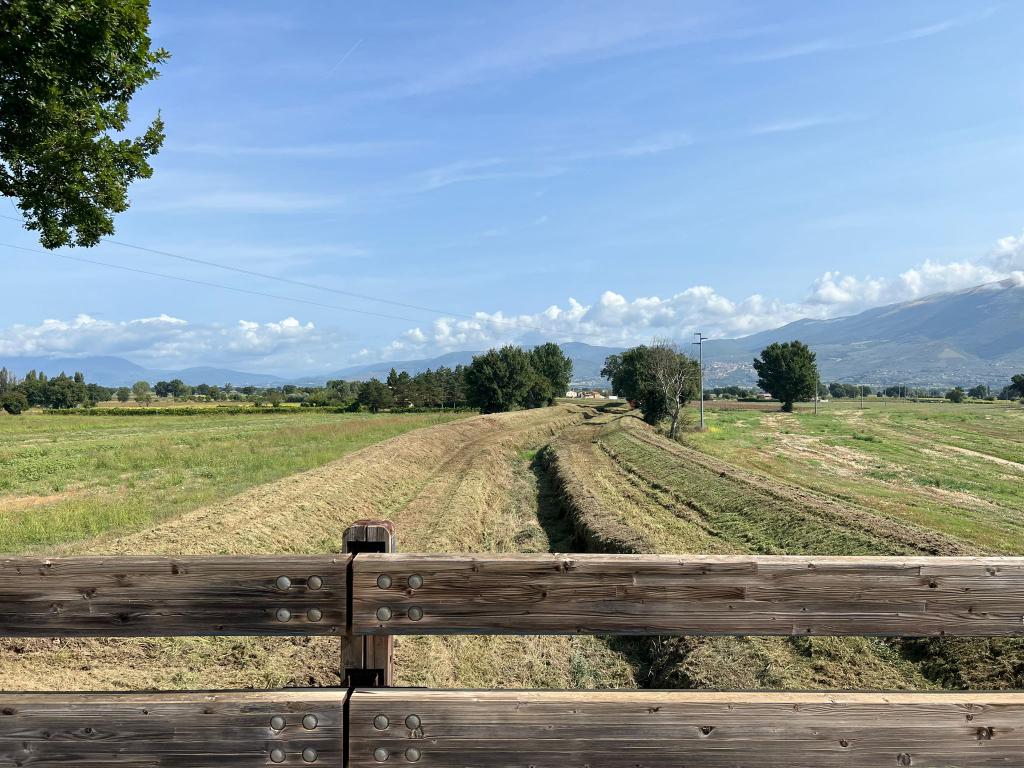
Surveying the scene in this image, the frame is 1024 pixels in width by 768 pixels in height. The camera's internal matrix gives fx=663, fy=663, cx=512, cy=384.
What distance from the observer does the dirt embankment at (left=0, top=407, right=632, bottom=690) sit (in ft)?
25.7

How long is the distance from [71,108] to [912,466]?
3593 cm

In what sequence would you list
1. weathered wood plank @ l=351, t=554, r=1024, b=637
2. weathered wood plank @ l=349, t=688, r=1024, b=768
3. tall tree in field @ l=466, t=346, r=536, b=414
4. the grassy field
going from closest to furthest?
weathered wood plank @ l=349, t=688, r=1024, b=768
weathered wood plank @ l=351, t=554, r=1024, b=637
the grassy field
tall tree in field @ l=466, t=346, r=536, b=414

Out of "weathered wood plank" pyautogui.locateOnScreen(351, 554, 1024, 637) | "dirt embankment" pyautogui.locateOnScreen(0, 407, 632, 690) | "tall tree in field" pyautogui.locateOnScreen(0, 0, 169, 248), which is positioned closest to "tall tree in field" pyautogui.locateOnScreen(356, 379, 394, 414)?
"dirt embankment" pyautogui.locateOnScreen(0, 407, 632, 690)

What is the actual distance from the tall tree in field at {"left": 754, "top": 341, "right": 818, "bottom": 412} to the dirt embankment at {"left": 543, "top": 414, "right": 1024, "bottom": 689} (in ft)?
229

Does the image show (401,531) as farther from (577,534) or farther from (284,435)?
(284,435)

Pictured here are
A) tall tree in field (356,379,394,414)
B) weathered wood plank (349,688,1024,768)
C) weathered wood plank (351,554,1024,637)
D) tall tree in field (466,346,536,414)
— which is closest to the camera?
weathered wood plank (349,688,1024,768)

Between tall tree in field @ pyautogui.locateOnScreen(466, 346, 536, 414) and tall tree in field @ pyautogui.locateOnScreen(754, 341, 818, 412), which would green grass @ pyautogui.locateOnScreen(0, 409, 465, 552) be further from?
tall tree in field @ pyautogui.locateOnScreen(754, 341, 818, 412)

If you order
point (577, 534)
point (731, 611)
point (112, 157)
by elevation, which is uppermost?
point (112, 157)

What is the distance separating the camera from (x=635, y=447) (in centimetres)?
3684

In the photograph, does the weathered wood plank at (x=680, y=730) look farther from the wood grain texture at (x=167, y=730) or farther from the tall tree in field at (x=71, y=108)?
the tall tree in field at (x=71, y=108)

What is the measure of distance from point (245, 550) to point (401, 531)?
14.5 feet

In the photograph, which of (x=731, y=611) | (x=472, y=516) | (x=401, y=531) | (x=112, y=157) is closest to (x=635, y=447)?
(x=472, y=516)

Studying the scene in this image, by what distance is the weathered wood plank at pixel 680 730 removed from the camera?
8.23 ft

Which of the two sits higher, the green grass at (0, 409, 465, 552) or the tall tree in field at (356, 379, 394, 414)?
the tall tree in field at (356, 379, 394, 414)
